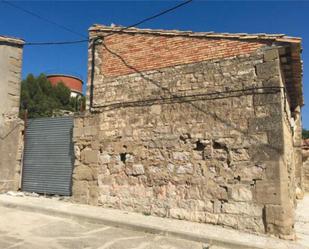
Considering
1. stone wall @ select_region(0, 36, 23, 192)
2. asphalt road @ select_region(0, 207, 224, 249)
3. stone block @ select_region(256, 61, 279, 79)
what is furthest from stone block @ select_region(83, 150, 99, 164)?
stone block @ select_region(256, 61, 279, 79)

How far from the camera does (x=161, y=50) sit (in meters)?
7.90

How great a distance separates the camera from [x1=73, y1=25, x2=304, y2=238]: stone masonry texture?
632 cm

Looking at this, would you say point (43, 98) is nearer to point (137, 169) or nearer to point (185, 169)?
point (137, 169)

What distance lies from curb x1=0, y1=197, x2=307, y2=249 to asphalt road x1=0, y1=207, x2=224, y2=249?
0.12 m

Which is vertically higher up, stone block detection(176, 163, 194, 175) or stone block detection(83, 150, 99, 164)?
stone block detection(83, 150, 99, 164)

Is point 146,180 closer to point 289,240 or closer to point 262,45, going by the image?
A: point 289,240

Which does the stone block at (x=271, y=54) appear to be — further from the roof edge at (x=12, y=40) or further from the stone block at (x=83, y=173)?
the roof edge at (x=12, y=40)

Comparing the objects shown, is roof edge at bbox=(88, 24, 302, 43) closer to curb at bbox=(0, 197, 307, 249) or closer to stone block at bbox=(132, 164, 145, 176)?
stone block at bbox=(132, 164, 145, 176)

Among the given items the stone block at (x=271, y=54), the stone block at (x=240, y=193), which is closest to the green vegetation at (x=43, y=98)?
the stone block at (x=240, y=193)

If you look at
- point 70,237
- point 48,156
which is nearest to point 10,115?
point 48,156

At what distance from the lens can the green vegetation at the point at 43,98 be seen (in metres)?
25.7

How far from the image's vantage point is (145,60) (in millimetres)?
8125

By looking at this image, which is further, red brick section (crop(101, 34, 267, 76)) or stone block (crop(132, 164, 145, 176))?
stone block (crop(132, 164, 145, 176))

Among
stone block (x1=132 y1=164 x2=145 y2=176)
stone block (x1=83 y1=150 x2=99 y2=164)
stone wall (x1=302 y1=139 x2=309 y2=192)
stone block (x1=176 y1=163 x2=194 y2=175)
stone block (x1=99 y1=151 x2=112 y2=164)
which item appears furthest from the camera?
stone wall (x1=302 y1=139 x2=309 y2=192)
